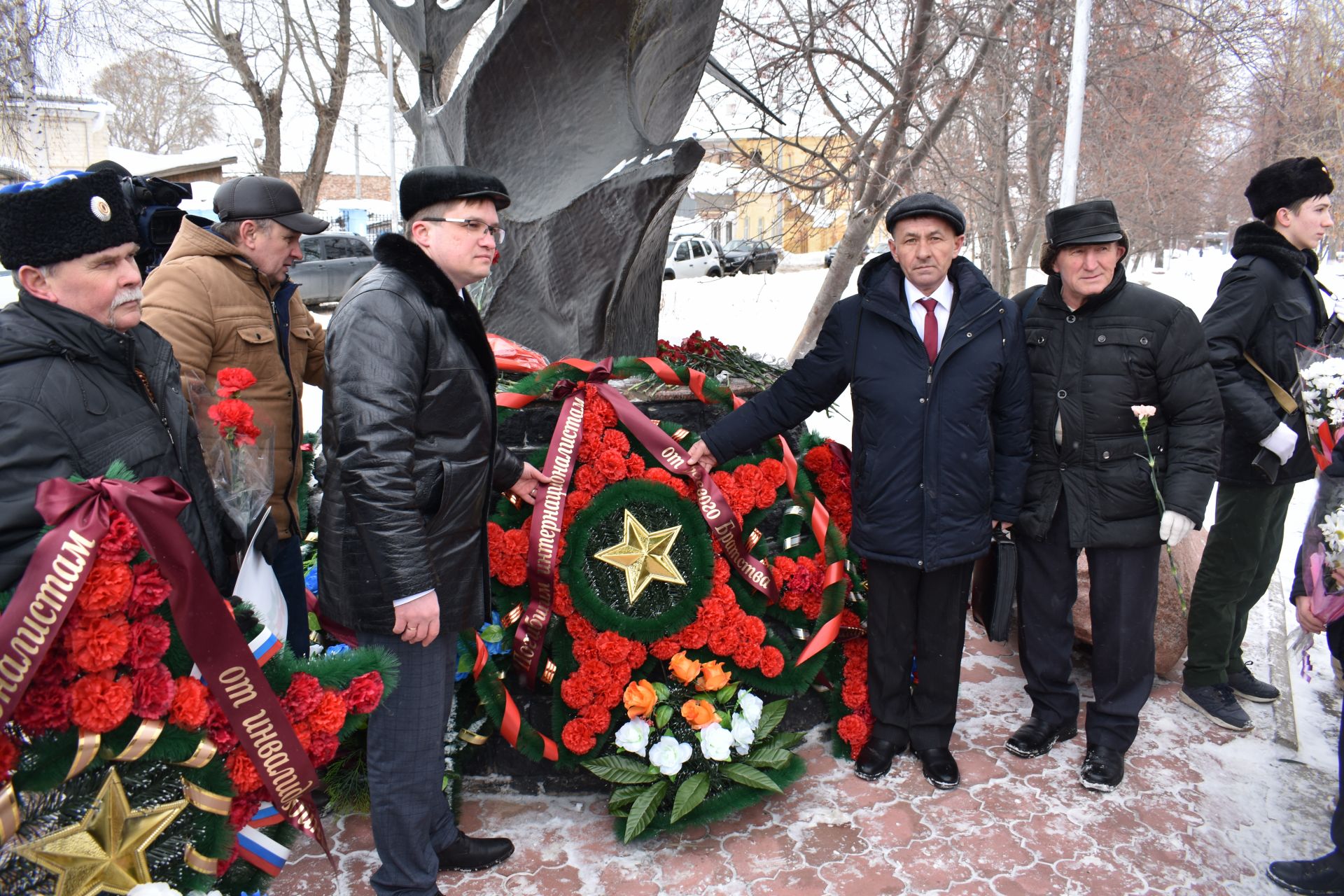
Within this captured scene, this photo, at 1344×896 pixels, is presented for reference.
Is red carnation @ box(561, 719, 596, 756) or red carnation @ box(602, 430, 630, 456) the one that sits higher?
red carnation @ box(602, 430, 630, 456)

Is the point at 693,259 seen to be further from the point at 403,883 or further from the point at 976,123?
the point at 403,883

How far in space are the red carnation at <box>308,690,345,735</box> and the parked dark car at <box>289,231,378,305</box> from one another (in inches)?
750

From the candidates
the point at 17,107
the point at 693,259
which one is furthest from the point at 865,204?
the point at 693,259

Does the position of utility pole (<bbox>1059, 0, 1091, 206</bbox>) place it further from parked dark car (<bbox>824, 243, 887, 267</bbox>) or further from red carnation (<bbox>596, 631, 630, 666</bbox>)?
red carnation (<bbox>596, 631, 630, 666</bbox>)

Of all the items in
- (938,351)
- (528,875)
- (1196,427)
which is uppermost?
(938,351)

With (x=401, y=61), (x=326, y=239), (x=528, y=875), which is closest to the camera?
(x=528, y=875)

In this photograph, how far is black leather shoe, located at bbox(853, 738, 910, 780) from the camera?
3043 millimetres

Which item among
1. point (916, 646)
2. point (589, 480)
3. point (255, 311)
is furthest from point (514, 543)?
point (916, 646)

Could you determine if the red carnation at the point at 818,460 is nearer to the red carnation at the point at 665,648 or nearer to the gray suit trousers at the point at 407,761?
the red carnation at the point at 665,648

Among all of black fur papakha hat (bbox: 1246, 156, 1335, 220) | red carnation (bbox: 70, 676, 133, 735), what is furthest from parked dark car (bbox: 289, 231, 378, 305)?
red carnation (bbox: 70, 676, 133, 735)

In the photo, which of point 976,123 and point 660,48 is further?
point 976,123

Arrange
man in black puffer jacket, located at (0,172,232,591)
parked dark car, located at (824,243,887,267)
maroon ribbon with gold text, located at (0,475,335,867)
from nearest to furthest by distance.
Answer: maroon ribbon with gold text, located at (0,475,335,867)
man in black puffer jacket, located at (0,172,232,591)
parked dark car, located at (824,243,887,267)

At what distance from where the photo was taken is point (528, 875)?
8.43ft

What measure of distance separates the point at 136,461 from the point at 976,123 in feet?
23.9
